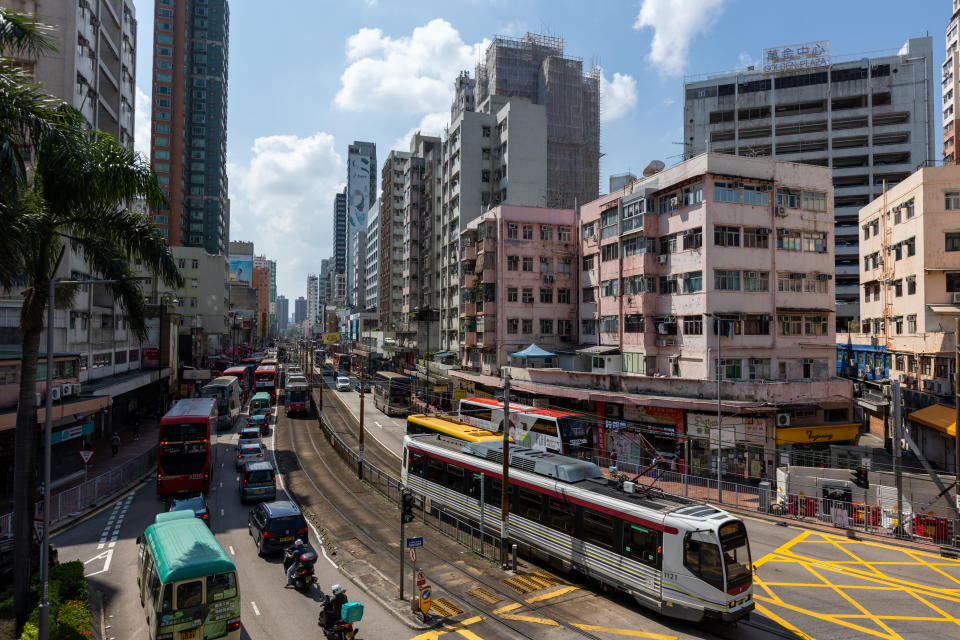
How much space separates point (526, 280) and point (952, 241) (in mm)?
33534

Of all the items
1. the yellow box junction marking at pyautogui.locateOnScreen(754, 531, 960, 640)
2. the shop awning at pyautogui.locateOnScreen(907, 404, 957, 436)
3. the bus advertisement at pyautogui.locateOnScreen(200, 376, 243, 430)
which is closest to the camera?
the yellow box junction marking at pyautogui.locateOnScreen(754, 531, 960, 640)

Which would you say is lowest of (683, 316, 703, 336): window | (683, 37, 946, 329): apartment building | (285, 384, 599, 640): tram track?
(285, 384, 599, 640): tram track

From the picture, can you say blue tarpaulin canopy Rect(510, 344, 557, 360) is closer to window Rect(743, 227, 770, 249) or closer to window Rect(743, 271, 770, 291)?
window Rect(743, 271, 770, 291)

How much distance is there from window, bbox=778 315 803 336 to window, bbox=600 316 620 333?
470 inches

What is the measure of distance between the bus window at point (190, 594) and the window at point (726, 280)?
115 feet

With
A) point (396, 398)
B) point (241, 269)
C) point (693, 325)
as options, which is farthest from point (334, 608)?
point (241, 269)

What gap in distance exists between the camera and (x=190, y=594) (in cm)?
1331

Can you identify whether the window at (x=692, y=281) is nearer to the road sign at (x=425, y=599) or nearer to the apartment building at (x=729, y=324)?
the apartment building at (x=729, y=324)

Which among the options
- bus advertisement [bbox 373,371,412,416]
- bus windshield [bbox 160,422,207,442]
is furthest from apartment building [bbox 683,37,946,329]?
bus windshield [bbox 160,422,207,442]

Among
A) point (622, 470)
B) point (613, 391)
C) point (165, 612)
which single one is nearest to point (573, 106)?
point (613, 391)

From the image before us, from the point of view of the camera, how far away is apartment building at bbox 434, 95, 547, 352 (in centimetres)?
7119

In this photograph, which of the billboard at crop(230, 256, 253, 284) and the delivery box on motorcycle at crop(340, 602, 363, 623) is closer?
the delivery box on motorcycle at crop(340, 602, 363, 623)

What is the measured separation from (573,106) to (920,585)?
7836 centimetres

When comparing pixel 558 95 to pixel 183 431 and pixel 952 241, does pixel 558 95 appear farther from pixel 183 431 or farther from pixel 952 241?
pixel 183 431
